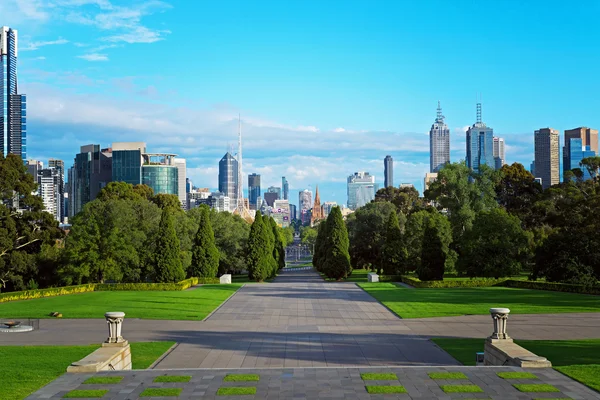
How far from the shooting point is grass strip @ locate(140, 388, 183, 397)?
13512 millimetres

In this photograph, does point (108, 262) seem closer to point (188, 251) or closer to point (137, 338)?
point (188, 251)

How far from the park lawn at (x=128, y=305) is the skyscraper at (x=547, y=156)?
6608 inches

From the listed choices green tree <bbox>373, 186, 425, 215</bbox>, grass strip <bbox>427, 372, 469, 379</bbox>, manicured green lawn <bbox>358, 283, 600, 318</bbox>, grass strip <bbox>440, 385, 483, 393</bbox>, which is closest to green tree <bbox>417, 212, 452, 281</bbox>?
manicured green lawn <bbox>358, 283, 600, 318</bbox>

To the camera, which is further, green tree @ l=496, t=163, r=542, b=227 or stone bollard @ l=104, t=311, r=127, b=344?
green tree @ l=496, t=163, r=542, b=227

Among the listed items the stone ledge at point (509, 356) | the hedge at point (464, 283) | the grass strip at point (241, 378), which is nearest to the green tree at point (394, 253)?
the hedge at point (464, 283)

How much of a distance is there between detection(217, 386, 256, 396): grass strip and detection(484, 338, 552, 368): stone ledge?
6.87 metres

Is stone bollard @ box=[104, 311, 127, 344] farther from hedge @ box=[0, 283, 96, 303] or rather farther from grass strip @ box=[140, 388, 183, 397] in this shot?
hedge @ box=[0, 283, 96, 303]

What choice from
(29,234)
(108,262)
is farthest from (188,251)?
(29,234)

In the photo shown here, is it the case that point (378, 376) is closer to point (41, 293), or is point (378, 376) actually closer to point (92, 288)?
point (41, 293)

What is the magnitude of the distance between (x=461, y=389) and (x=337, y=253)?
4779cm

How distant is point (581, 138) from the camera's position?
588ft

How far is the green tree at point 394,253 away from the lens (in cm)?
6284

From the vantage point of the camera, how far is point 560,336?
23.2 m

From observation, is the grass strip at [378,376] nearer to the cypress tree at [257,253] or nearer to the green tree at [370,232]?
the cypress tree at [257,253]
